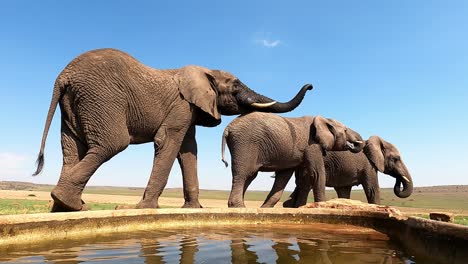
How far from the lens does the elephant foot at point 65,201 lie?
6941 mm

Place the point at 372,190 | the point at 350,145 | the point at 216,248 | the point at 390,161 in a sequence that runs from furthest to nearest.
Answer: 1. the point at 390,161
2. the point at 372,190
3. the point at 350,145
4. the point at 216,248

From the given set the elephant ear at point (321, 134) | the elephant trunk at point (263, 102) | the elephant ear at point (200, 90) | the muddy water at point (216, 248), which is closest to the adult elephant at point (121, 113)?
the elephant ear at point (200, 90)

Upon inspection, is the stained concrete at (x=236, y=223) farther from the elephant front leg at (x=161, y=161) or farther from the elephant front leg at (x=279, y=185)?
the elephant front leg at (x=279, y=185)

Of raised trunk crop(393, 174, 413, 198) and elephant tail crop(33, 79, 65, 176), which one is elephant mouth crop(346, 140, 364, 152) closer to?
raised trunk crop(393, 174, 413, 198)

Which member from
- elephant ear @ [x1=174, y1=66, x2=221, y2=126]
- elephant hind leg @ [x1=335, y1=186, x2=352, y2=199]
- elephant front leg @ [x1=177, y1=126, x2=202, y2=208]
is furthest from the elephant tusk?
elephant front leg @ [x1=177, y1=126, x2=202, y2=208]

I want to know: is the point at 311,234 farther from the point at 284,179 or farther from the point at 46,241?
the point at 284,179

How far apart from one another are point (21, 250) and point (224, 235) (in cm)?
266

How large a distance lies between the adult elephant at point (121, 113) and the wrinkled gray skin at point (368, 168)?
5.28 m

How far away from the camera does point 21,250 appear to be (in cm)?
426

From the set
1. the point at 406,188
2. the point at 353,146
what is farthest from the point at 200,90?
the point at 406,188

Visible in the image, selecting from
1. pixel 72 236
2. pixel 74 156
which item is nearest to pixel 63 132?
pixel 74 156

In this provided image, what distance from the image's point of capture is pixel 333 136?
1170 centimetres

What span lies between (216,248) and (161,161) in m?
4.07

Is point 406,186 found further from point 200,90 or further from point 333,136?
point 200,90
